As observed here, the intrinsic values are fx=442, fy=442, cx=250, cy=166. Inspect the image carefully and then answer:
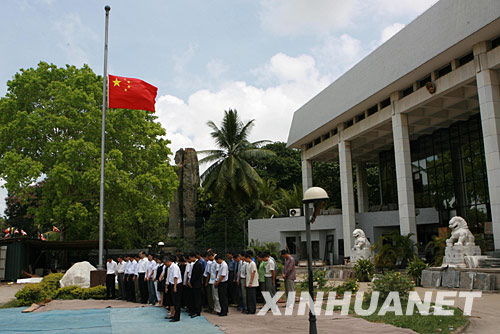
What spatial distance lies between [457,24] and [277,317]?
12632mm

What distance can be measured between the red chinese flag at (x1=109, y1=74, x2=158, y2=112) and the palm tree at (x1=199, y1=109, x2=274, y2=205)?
42.4ft

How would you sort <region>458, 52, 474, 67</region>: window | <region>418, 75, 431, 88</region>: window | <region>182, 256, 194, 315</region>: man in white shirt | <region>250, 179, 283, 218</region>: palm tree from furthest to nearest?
<region>250, 179, 283, 218</region>: palm tree
<region>418, 75, 431, 88</region>: window
<region>458, 52, 474, 67</region>: window
<region>182, 256, 194, 315</region>: man in white shirt

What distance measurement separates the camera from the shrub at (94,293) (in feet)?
52.6

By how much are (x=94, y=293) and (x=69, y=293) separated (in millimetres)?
1069

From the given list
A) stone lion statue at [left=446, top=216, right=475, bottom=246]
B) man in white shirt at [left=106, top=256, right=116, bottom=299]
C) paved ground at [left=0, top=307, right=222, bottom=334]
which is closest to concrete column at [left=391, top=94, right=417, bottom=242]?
stone lion statue at [left=446, top=216, right=475, bottom=246]

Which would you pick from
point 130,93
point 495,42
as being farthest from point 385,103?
point 130,93

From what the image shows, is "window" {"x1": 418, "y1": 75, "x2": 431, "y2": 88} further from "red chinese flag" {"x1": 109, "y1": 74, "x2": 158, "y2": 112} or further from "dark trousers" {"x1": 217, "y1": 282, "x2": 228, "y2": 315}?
"dark trousers" {"x1": 217, "y1": 282, "x2": 228, "y2": 315}

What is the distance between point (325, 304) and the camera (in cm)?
1198

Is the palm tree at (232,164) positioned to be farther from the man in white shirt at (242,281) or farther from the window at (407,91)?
the man in white shirt at (242,281)

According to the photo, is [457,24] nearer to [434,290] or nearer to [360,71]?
[360,71]

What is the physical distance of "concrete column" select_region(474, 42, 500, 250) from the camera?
15.7 m

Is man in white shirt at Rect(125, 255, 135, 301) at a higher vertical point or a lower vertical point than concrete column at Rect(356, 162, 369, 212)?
lower

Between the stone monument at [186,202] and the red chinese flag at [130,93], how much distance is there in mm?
13680

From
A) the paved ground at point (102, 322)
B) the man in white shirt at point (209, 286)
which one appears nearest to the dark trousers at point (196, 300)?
the paved ground at point (102, 322)
